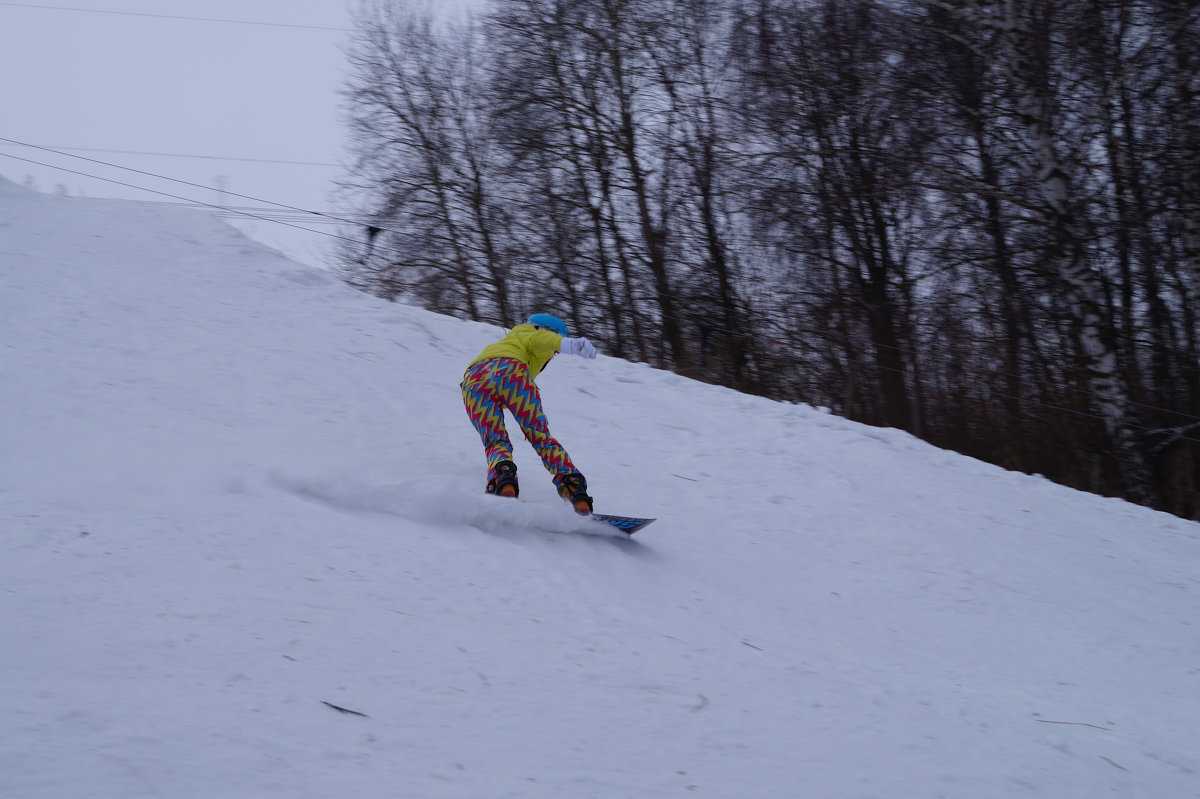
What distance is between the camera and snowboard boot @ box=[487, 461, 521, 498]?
221 inches

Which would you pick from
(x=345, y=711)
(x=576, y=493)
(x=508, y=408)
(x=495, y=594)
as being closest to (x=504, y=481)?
(x=576, y=493)

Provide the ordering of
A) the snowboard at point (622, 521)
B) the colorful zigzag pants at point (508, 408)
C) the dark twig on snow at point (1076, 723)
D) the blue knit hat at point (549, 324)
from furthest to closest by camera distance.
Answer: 1. the blue knit hat at point (549, 324)
2. the colorful zigzag pants at point (508, 408)
3. the snowboard at point (622, 521)
4. the dark twig on snow at point (1076, 723)

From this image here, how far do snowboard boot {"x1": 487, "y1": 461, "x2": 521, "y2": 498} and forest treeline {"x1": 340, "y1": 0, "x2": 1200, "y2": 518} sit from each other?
7.17 metres

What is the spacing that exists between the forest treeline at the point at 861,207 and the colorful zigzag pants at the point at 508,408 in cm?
678

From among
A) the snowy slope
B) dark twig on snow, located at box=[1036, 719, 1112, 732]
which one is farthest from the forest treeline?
dark twig on snow, located at box=[1036, 719, 1112, 732]

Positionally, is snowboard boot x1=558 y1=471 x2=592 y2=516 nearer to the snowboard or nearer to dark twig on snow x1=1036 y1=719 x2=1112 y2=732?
the snowboard

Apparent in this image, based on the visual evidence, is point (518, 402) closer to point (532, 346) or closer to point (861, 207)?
point (532, 346)

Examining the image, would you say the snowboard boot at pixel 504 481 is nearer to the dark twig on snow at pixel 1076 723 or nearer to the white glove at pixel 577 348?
the white glove at pixel 577 348

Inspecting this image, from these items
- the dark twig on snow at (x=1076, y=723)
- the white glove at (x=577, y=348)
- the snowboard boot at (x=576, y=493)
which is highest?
the white glove at (x=577, y=348)

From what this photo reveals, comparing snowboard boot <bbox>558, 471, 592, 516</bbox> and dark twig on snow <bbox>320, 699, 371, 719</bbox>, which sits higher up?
snowboard boot <bbox>558, 471, 592, 516</bbox>

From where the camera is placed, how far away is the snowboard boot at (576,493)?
5602 mm

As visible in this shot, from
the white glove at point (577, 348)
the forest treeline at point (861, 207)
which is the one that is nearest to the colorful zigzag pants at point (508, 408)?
the white glove at point (577, 348)

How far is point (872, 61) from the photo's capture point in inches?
602

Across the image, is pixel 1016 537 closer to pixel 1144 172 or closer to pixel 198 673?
pixel 198 673
